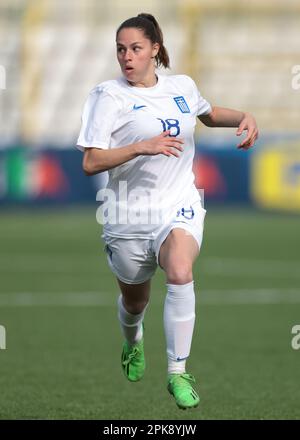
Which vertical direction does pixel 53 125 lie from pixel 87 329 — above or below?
below

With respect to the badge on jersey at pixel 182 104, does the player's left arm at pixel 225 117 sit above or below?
below

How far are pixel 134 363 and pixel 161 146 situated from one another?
6.48 feet

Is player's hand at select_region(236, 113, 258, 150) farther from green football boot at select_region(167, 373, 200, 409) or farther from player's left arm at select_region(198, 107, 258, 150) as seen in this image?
green football boot at select_region(167, 373, 200, 409)

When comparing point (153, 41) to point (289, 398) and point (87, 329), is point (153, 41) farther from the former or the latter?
point (87, 329)

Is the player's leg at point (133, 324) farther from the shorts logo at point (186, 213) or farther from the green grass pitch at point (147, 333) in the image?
the shorts logo at point (186, 213)

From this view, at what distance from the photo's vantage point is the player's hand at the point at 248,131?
23.7 ft

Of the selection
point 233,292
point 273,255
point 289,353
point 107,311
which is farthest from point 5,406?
point 273,255

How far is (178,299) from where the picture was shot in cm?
699

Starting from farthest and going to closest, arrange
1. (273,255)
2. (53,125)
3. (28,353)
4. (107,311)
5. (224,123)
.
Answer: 1. (53,125)
2. (273,255)
3. (107,311)
4. (28,353)
5. (224,123)

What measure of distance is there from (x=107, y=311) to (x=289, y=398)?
17.0ft

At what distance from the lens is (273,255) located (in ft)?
61.0

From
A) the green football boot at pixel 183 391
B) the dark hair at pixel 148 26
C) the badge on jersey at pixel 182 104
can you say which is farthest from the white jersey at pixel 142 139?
the green football boot at pixel 183 391

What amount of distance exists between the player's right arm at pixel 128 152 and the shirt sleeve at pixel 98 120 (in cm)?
6

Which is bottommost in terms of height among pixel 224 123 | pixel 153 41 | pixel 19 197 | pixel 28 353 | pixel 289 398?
pixel 19 197
